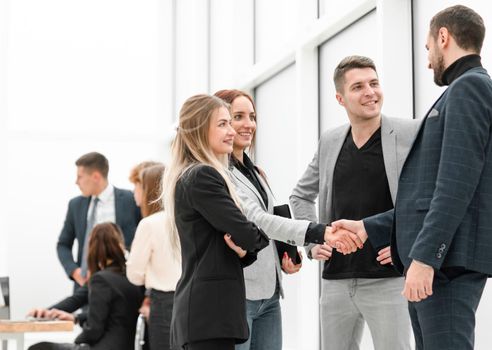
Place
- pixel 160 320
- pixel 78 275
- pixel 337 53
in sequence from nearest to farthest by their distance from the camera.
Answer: pixel 160 320
pixel 337 53
pixel 78 275

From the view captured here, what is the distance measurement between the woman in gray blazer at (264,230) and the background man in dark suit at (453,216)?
29.4 inches

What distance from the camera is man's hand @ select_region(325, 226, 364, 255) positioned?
308cm

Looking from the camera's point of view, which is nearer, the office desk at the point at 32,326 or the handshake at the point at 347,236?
the handshake at the point at 347,236

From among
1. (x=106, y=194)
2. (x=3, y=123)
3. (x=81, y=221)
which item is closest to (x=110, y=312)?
(x=106, y=194)

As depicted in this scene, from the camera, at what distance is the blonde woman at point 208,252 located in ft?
9.29

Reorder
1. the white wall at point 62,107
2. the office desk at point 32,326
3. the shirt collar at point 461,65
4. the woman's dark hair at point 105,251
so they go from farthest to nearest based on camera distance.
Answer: the white wall at point 62,107
the woman's dark hair at point 105,251
the office desk at point 32,326
the shirt collar at point 461,65

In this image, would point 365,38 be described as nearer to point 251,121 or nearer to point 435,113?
point 251,121

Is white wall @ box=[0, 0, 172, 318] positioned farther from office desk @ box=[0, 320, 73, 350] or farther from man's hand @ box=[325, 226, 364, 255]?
man's hand @ box=[325, 226, 364, 255]

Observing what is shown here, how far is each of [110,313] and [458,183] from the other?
9.89 ft

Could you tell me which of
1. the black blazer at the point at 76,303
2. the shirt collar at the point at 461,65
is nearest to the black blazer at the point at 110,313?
the black blazer at the point at 76,303

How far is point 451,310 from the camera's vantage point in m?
2.46

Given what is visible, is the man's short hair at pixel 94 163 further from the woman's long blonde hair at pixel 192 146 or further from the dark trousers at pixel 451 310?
the dark trousers at pixel 451 310

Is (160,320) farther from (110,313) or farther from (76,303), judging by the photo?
(76,303)

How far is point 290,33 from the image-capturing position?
22.3 feet
